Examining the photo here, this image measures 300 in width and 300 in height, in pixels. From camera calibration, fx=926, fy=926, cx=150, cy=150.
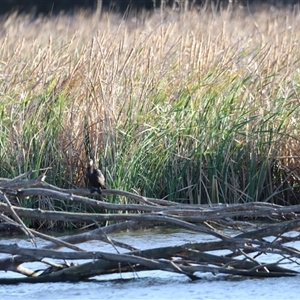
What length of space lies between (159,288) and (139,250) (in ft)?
0.86

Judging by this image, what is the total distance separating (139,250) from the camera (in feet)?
15.6

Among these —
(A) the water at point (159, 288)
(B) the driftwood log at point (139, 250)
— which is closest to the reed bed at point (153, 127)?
(A) the water at point (159, 288)

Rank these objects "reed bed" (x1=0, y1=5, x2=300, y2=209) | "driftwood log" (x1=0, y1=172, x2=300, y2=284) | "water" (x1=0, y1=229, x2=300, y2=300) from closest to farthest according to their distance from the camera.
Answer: "driftwood log" (x1=0, y1=172, x2=300, y2=284)
"water" (x1=0, y1=229, x2=300, y2=300)
"reed bed" (x1=0, y1=5, x2=300, y2=209)

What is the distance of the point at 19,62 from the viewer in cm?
758

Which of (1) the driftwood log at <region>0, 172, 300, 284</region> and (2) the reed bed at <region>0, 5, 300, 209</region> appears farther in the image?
(2) the reed bed at <region>0, 5, 300, 209</region>

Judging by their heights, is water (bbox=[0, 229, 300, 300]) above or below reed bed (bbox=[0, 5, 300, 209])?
below

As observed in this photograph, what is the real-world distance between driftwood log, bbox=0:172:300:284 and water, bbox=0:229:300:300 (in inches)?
2.3

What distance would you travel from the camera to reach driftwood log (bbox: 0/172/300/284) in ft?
14.8

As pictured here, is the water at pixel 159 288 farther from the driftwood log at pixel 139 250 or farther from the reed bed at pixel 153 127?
the reed bed at pixel 153 127

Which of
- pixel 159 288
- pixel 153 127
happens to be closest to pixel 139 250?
pixel 159 288

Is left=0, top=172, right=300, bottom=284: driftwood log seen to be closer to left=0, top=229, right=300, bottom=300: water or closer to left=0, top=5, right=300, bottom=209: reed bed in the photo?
left=0, top=229, right=300, bottom=300: water

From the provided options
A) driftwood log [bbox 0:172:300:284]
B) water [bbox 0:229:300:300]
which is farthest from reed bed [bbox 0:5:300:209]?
driftwood log [bbox 0:172:300:284]

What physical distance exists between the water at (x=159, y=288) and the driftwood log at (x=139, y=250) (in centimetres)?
6

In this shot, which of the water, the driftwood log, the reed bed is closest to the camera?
the driftwood log
